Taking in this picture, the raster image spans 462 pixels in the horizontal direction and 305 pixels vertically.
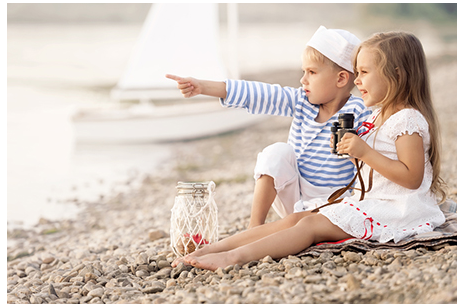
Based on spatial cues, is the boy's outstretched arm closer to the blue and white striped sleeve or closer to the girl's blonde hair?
the blue and white striped sleeve

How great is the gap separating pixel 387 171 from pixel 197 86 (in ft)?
4.11

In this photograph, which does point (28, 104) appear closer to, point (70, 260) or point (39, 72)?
point (39, 72)

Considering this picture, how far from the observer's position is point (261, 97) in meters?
3.17

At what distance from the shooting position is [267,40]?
30781mm

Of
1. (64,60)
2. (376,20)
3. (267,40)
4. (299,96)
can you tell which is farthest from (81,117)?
(376,20)

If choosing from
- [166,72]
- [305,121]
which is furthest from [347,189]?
[166,72]

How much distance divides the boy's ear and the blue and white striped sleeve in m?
0.26

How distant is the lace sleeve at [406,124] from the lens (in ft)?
8.34

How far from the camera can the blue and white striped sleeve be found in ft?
10.3

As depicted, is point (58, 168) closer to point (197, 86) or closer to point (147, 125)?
point (147, 125)

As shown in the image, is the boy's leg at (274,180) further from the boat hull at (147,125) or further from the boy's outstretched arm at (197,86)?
the boat hull at (147,125)

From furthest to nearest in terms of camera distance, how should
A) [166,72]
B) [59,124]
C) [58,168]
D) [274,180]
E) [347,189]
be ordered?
1. [59,124]
2. [166,72]
3. [58,168]
4. [274,180]
5. [347,189]

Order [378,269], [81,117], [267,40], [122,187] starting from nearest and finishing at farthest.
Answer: [378,269], [122,187], [81,117], [267,40]

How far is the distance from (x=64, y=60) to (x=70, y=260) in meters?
25.9
